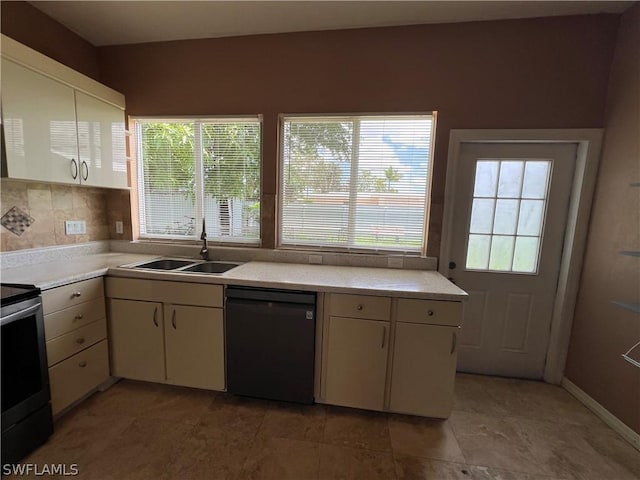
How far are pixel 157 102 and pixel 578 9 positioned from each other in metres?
3.24

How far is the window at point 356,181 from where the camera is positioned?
216cm

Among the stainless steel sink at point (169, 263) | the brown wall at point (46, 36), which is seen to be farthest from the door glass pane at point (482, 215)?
the brown wall at point (46, 36)

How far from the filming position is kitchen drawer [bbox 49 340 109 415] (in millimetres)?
1611

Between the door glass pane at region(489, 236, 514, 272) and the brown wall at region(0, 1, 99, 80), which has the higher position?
the brown wall at region(0, 1, 99, 80)

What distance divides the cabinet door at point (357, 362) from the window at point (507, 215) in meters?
1.13

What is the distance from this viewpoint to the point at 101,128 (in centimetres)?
208

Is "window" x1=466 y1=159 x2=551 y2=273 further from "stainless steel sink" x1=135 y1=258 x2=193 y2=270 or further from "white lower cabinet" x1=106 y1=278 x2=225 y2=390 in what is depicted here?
"stainless steel sink" x1=135 y1=258 x2=193 y2=270

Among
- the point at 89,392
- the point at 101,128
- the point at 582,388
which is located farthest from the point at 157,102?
the point at 582,388

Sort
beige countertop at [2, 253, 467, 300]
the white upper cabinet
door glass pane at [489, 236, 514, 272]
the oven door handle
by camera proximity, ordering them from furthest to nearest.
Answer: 1. door glass pane at [489, 236, 514, 272]
2. beige countertop at [2, 253, 467, 300]
3. the white upper cabinet
4. the oven door handle

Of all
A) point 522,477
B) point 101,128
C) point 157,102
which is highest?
point 157,102

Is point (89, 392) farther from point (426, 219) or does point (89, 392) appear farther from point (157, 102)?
point (426, 219)

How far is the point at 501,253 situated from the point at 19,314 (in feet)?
10.3
